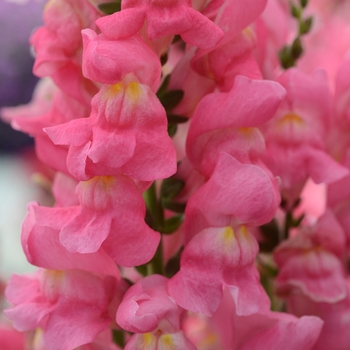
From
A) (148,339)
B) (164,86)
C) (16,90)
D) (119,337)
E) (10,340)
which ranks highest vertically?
(164,86)

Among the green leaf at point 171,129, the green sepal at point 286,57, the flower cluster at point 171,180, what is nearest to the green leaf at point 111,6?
the flower cluster at point 171,180

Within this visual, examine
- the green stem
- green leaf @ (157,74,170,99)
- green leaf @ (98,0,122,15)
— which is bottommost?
the green stem

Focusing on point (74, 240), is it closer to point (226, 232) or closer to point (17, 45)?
point (226, 232)

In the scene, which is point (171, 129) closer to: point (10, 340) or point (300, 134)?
point (300, 134)

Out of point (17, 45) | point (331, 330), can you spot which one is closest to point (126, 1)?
point (331, 330)

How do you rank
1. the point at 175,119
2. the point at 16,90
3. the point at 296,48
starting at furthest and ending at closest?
the point at 16,90
the point at 296,48
the point at 175,119

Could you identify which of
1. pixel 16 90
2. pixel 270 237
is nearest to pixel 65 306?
pixel 270 237

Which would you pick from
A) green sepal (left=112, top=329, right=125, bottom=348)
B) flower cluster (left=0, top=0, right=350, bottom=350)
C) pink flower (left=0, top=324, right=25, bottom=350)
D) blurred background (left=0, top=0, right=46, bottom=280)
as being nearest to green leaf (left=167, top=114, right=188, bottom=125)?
flower cluster (left=0, top=0, right=350, bottom=350)

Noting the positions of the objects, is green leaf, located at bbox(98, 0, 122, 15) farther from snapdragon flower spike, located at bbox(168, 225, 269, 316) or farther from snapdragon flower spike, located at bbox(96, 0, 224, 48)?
snapdragon flower spike, located at bbox(168, 225, 269, 316)
